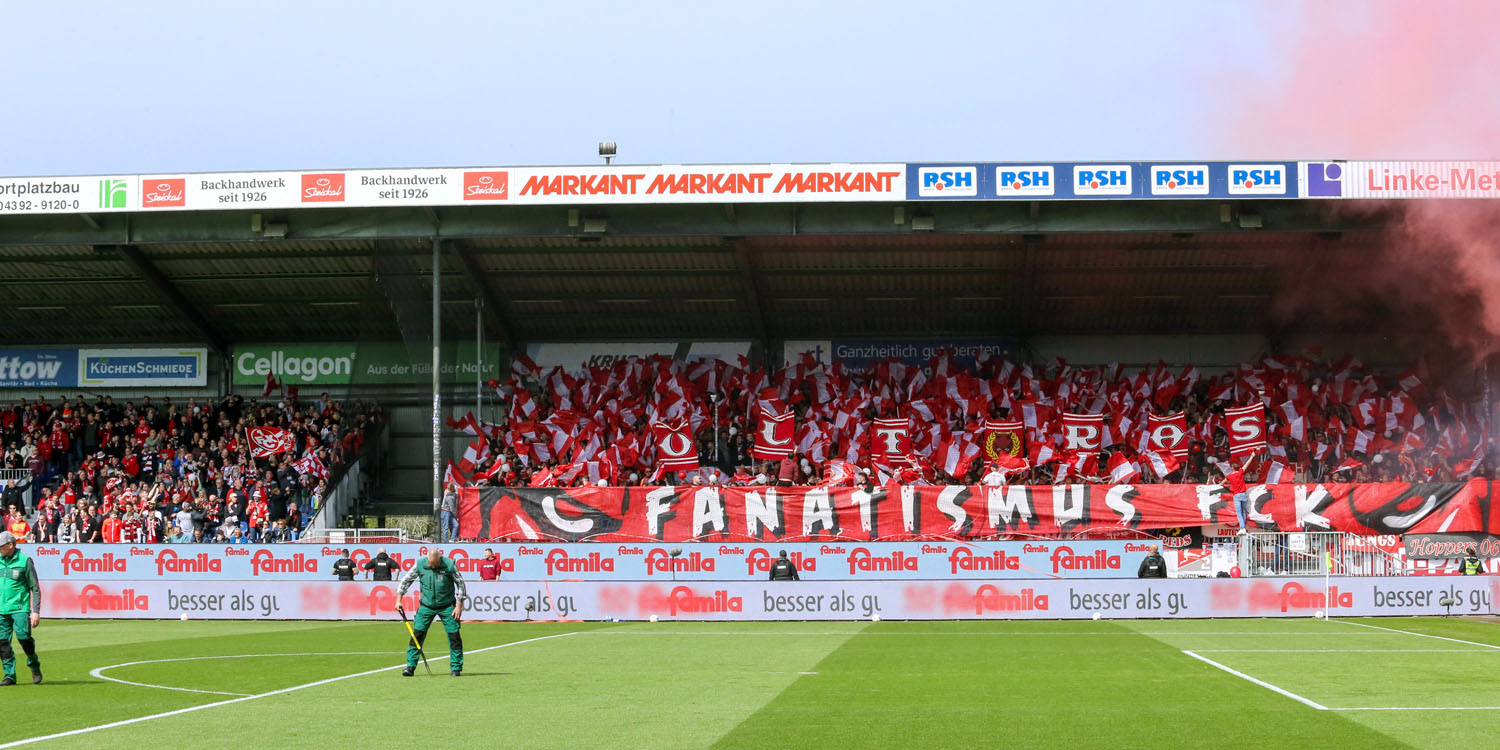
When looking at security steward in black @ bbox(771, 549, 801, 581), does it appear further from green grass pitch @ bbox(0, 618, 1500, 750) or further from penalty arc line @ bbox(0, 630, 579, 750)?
penalty arc line @ bbox(0, 630, 579, 750)

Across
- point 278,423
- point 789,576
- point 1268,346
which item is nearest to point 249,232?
point 278,423

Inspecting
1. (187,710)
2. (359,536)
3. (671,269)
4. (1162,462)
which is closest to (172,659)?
(187,710)

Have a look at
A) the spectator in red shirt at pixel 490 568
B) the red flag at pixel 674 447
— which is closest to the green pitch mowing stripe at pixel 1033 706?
the spectator in red shirt at pixel 490 568

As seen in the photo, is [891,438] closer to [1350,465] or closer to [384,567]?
[1350,465]

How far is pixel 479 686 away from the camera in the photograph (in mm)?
15984

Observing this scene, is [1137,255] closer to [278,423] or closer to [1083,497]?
[1083,497]

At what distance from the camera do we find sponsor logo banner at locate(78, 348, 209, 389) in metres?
47.5

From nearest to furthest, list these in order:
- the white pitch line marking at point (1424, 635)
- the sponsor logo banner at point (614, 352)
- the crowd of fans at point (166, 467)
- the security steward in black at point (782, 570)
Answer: the white pitch line marking at point (1424, 635), the security steward in black at point (782, 570), the crowd of fans at point (166, 467), the sponsor logo banner at point (614, 352)

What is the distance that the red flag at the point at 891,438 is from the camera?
40.3m

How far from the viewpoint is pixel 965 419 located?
135ft

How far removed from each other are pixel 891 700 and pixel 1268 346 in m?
33.8

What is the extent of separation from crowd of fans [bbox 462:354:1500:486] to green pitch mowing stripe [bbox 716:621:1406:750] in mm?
18773

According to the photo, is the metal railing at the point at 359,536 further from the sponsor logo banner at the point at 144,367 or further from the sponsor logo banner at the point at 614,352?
the sponsor logo banner at the point at 144,367

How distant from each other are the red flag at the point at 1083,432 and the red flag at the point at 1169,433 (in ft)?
4.58
